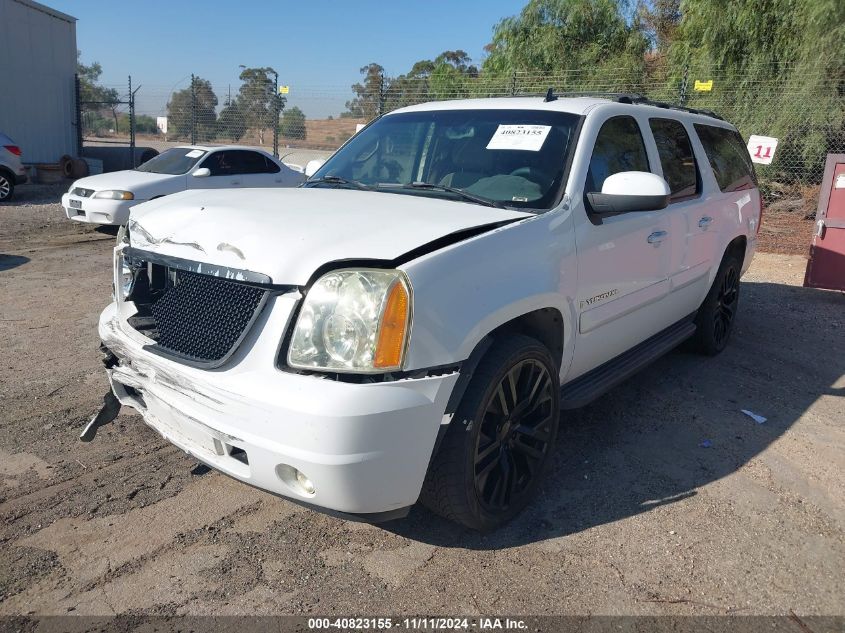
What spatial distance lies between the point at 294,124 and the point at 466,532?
74.2 feet

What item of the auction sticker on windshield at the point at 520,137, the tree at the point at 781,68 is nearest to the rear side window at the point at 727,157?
the auction sticker on windshield at the point at 520,137

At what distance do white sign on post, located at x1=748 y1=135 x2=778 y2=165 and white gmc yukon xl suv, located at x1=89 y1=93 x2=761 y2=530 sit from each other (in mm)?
8178

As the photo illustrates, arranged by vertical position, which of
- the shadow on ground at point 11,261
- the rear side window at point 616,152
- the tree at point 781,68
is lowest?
the shadow on ground at point 11,261

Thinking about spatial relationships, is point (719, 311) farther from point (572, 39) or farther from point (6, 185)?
point (572, 39)

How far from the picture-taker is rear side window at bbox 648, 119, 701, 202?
4432mm

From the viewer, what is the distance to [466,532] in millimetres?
3088

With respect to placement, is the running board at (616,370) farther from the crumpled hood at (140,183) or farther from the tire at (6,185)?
the tire at (6,185)

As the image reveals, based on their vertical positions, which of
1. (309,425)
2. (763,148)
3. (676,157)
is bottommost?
(309,425)

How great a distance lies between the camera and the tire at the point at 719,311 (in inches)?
215

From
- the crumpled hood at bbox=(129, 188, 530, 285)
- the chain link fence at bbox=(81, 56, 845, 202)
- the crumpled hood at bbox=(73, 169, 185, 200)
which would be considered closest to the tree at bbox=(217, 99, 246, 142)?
the chain link fence at bbox=(81, 56, 845, 202)

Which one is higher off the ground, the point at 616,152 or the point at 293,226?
the point at 616,152

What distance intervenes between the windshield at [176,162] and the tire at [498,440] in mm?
9622

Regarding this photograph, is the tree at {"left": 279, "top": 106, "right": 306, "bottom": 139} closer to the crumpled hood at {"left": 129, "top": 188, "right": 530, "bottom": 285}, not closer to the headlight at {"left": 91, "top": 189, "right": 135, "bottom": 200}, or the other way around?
the headlight at {"left": 91, "top": 189, "right": 135, "bottom": 200}

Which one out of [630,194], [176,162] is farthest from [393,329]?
[176,162]
